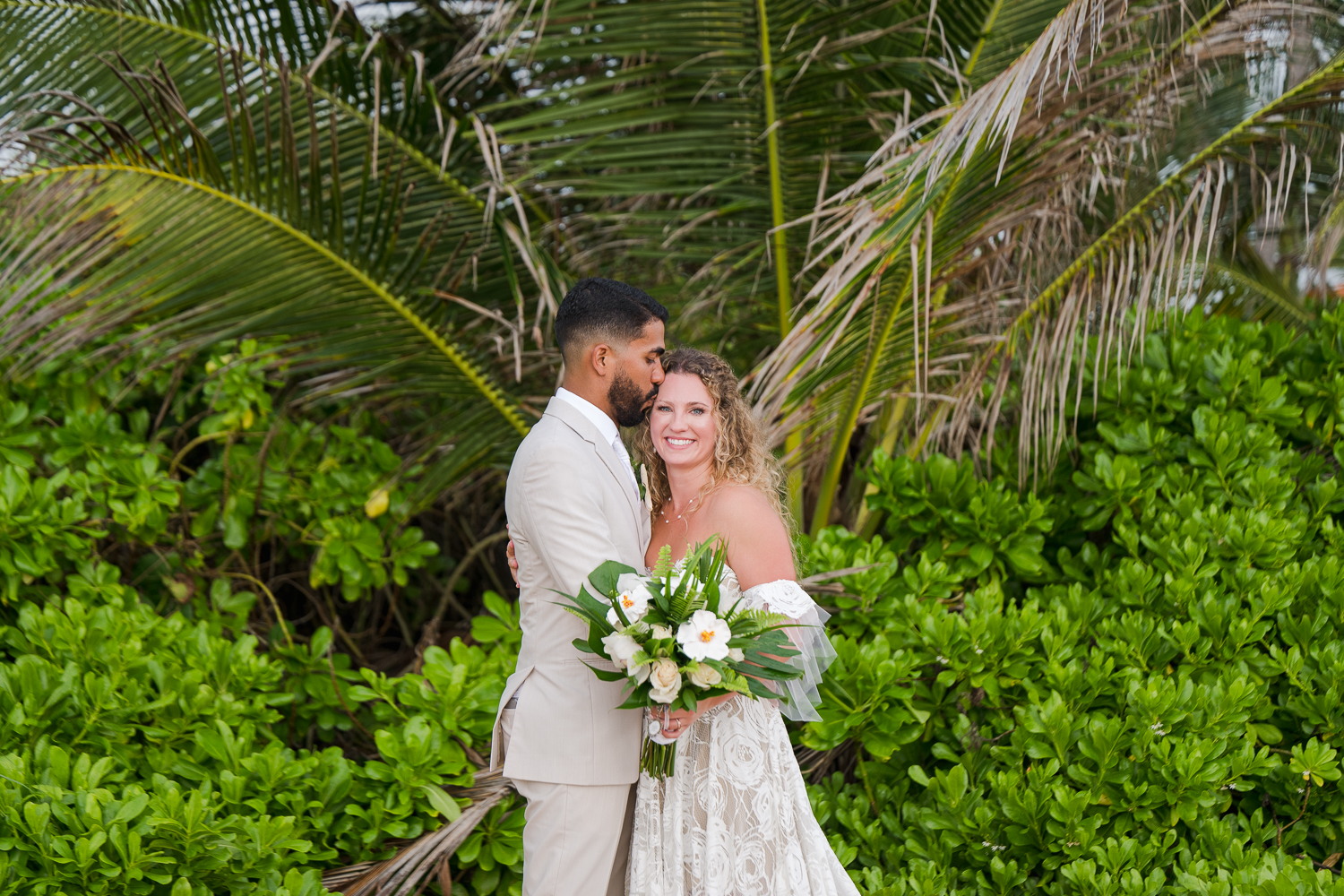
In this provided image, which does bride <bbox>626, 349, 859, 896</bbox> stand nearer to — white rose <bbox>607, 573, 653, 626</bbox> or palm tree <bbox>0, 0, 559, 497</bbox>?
white rose <bbox>607, 573, 653, 626</bbox>

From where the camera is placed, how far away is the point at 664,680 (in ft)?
5.45

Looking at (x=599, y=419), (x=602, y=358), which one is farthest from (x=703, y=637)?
(x=602, y=358)

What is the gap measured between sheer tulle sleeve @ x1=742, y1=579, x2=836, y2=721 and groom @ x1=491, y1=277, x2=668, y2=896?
28cm

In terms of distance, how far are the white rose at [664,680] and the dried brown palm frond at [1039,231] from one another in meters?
1.33

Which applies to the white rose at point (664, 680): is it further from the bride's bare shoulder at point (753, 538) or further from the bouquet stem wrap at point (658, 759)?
the bride's bare shoulder at point (753, 538)

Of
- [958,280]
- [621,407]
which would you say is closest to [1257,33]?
[958,280]

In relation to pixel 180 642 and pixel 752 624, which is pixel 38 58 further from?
pixel 752 624

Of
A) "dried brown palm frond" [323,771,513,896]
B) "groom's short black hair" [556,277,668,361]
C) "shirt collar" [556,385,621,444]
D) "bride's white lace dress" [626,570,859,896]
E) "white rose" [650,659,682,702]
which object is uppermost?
"groom's short black hair" [556,277,668,361]

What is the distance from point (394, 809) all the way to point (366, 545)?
142 cm

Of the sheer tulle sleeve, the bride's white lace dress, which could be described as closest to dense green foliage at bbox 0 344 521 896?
the bride's white lace dress

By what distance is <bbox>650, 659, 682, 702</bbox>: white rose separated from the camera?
1.66 meters

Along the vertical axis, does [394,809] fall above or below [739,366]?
below

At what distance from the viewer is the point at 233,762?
2.56 meters

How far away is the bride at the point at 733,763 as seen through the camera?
80.1 inches
